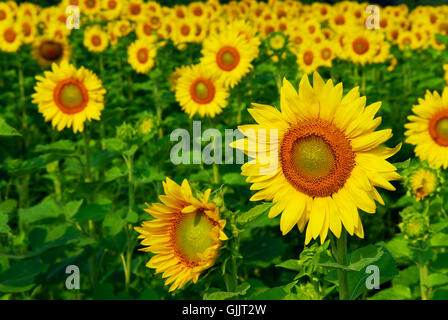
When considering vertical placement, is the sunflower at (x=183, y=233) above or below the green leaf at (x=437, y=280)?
above

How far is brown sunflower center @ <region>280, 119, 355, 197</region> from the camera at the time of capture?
1.40 meters

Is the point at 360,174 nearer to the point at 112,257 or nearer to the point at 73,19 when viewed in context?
the point at 112,257

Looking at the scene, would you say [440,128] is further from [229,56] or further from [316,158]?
[316,158]

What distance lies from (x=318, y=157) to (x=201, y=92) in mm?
2352

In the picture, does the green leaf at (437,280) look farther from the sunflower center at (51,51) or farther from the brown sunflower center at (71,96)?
the sunflower center at (51,51)

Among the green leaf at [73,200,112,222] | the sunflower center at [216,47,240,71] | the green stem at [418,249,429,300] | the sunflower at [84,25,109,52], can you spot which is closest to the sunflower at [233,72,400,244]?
the green stem at [418,249,429,300]

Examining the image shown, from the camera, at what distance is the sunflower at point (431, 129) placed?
302cm

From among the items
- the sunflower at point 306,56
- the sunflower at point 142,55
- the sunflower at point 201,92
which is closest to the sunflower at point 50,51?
the sunflower at point 142,55

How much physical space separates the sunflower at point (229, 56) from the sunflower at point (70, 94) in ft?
3.27

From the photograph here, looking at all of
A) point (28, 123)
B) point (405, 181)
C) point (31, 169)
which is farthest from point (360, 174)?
point (28, 123)

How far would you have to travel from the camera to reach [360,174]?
1385 millimetres

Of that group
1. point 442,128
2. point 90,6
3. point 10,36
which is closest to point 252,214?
point 442,128

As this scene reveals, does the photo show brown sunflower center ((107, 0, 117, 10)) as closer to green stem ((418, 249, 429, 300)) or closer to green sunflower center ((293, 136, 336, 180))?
green stem ((418, 249, 429, 300))

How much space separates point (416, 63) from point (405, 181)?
5.07 metres
